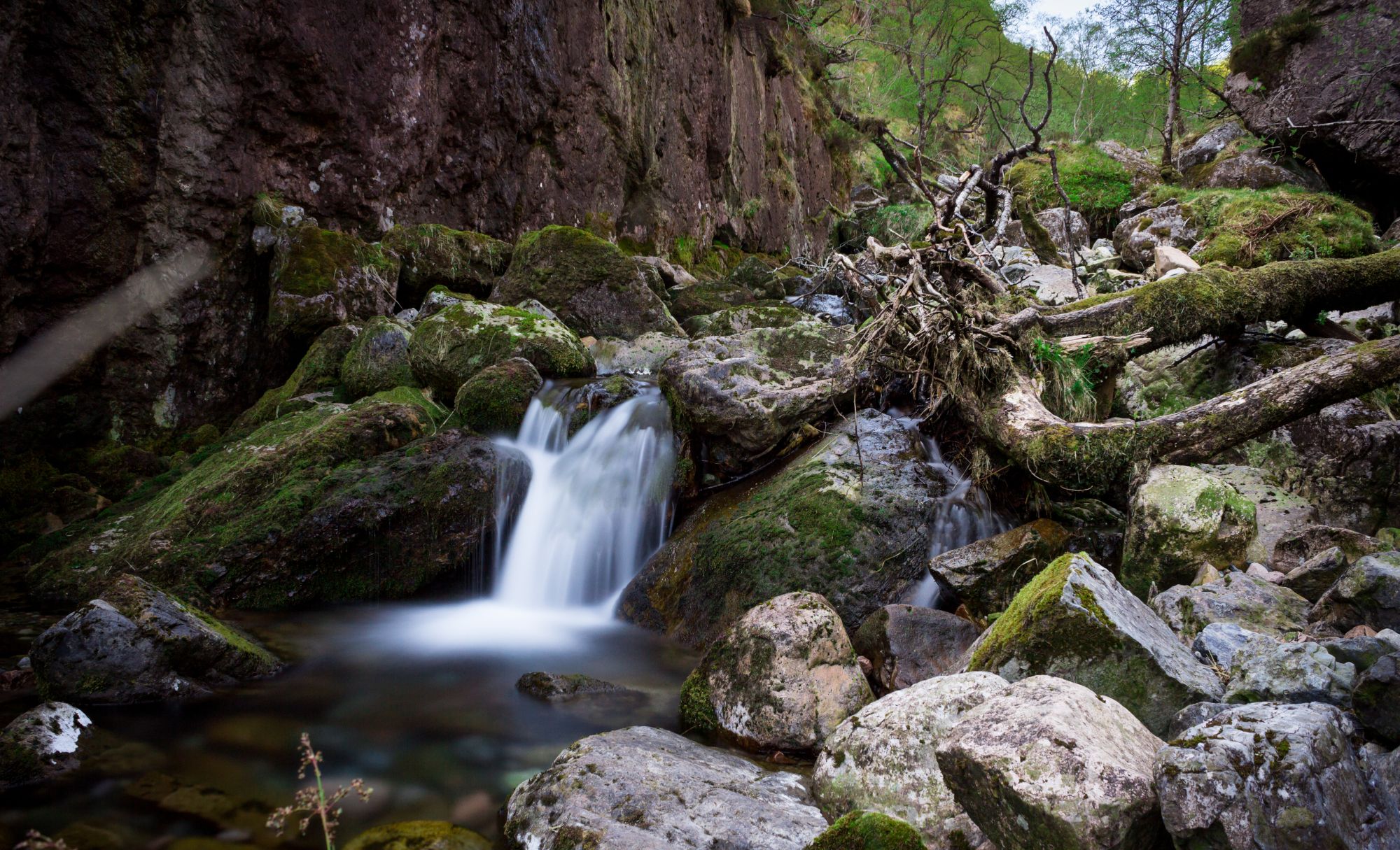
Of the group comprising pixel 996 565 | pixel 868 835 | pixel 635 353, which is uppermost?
pixel 635 353

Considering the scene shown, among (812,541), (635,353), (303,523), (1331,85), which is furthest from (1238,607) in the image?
(1331,85)

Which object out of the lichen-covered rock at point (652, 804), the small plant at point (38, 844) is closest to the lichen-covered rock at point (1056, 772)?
the lichen-covered rock at point (652, 804)

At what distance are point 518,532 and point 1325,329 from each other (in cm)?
717

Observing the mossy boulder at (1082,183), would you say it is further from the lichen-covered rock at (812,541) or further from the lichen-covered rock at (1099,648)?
the lichen-covered rock at (1099,648)

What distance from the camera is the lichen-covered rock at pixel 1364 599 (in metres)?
2.97

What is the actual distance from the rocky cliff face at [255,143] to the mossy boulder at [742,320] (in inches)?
125

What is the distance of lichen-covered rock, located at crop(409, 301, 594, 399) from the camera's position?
24.4 feet

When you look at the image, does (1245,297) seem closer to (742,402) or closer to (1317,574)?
(1317,574)

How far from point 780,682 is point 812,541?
4.82 feet

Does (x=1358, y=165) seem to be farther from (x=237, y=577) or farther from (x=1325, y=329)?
(x=237, y=577)

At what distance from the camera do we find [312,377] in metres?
7.77

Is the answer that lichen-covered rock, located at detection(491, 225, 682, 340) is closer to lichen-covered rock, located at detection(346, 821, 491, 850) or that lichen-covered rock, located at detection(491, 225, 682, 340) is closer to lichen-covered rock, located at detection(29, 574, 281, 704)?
lichen-covered rock, located at detection(29, 574, 281, 704)

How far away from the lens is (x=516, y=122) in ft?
34.9

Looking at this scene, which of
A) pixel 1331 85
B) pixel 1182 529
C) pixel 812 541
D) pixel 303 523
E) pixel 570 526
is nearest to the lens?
pixel 1182 529
